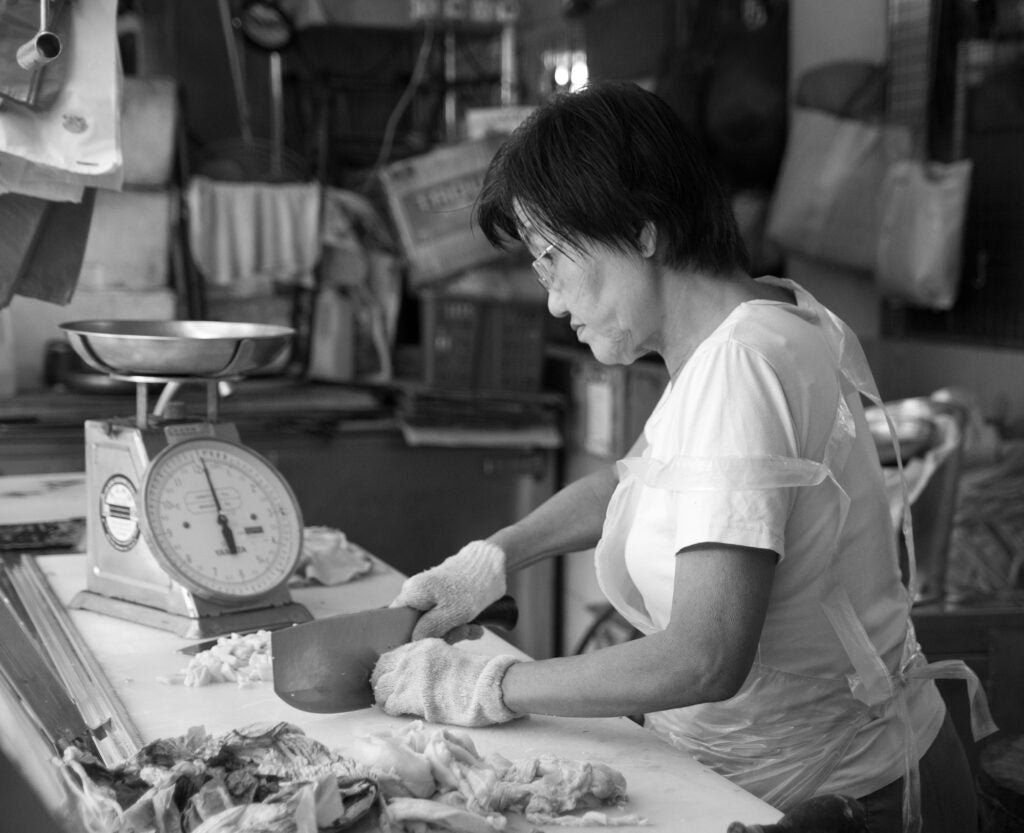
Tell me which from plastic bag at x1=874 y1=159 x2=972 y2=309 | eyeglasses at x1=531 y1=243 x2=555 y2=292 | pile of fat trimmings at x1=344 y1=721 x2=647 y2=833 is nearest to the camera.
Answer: pile of fat trimmings at x1=344 y1=721 x2=647 y2=833

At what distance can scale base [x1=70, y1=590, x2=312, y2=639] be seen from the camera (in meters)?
1.87

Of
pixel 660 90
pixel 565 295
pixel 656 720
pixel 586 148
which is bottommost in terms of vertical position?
pixel 656 720

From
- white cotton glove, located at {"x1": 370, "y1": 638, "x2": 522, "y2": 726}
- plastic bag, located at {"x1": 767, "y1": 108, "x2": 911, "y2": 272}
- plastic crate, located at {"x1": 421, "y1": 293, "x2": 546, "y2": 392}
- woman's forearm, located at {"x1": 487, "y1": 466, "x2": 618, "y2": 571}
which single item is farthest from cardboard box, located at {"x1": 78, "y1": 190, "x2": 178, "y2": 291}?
white cotton glove, located at {"x1": 370, "y1": 638, "x2": 522, "y2": 726}

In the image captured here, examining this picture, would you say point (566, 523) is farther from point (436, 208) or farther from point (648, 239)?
point (436, 208)

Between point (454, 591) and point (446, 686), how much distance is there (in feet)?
0.85

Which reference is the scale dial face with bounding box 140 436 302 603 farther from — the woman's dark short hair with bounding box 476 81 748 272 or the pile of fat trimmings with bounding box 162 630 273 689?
the woman's dark short hair with bounding box 476 81 748 272

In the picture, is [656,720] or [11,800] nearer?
[11,800]

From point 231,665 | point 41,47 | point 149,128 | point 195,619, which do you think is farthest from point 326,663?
point 149,128

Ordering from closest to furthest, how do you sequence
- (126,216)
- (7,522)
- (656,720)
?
Answer: (656,720) → (7,522) → (126,216)

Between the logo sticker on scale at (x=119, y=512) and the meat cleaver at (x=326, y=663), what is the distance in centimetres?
51

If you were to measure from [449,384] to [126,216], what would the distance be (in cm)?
130

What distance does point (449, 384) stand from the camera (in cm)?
466

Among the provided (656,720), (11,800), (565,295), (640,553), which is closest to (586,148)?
(565,295)

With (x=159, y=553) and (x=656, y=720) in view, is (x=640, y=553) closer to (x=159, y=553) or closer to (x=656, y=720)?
(x=656, y=720)
